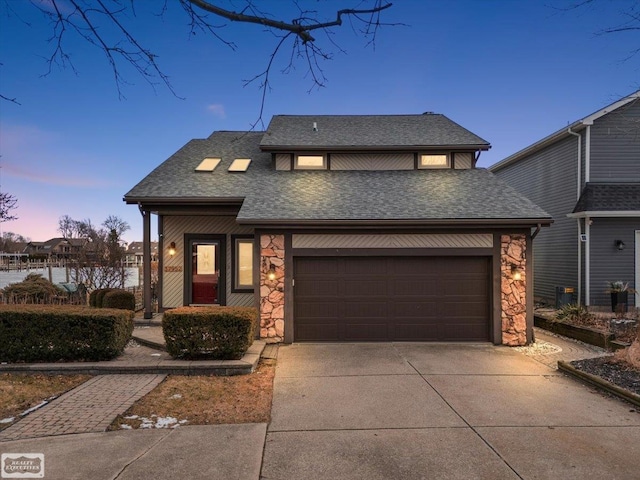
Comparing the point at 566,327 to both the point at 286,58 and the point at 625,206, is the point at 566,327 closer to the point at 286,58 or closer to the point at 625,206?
the point at 625,206

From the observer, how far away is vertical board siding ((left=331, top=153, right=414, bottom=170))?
35.6ft

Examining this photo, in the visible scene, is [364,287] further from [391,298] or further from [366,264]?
[391,298]

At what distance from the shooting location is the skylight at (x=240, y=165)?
10.8 metres

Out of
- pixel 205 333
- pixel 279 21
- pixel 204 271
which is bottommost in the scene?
pixel 205 333

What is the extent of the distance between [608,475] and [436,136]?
31.2 feet

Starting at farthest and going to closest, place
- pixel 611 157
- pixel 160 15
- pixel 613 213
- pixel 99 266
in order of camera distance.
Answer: pixel 99 266, pixel 611 157, pixel 613 213, pixel 160 15

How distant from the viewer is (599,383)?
5.42 m

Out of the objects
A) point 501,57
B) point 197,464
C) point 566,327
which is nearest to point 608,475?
point 197,464

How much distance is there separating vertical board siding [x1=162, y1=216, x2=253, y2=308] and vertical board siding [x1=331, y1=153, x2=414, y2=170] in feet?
10.7

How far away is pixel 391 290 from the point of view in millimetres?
8289

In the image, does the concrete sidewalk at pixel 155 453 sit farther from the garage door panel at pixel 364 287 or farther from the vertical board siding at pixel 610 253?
the vertical board siding at pixel 610 253

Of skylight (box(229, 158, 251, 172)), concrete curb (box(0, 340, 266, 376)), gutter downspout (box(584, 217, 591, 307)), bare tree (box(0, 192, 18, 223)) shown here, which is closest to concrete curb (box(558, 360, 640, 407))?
concrete curb (box(0, 340, 266, 376))

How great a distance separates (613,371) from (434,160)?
6.81 meters

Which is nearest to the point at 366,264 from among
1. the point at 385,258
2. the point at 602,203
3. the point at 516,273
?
the point at 385,258
